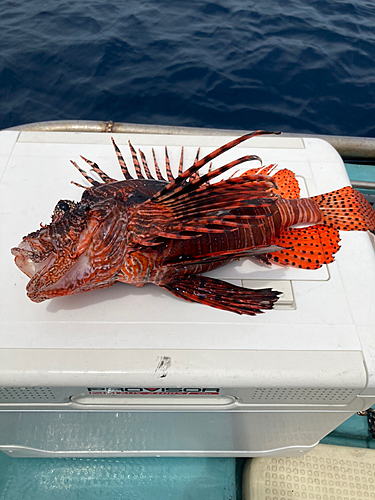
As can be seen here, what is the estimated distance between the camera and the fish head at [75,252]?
7.04ft

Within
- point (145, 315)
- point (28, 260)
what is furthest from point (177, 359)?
point (28, 260)

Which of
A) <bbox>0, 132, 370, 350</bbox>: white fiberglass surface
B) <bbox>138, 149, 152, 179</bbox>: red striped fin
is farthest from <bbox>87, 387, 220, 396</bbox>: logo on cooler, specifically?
<bbox>138, 149, 152, 179</bbox>: red striped fin

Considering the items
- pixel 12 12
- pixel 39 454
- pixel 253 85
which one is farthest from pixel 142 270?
pixel 12 12

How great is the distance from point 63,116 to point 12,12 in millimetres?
5616

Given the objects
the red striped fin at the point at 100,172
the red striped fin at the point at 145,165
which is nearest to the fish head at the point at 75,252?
the red striped fin at the point at 100,172

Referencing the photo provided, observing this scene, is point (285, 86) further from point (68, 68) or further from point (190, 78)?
point (68, 68)

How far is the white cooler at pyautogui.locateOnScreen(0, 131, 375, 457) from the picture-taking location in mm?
2039

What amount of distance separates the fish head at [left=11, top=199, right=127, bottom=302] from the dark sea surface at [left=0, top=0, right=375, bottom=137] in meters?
6.41

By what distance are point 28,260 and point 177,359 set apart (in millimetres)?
1090

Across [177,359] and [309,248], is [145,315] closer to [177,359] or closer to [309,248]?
[177,359]

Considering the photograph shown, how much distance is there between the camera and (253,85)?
8.80 metres

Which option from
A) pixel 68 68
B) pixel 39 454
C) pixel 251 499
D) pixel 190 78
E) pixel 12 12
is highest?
pixel 12 12

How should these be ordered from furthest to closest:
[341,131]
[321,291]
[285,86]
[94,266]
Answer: [285,86], [341,131], [321,291], [94,266]

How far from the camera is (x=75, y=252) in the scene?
2.17m
